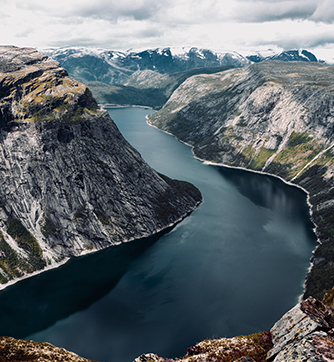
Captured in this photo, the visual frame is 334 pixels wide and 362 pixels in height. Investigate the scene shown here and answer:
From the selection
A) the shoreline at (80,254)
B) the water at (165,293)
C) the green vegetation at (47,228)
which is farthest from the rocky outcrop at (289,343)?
the green vegetation at (47,228)

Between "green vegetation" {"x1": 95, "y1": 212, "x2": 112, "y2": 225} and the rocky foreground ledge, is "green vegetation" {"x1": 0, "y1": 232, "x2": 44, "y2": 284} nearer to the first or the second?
"green vegetation" {"x1": 95, "y1": 212, "x2": 112, "y2": 225}

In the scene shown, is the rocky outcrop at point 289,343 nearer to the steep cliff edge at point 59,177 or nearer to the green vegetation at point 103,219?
the steep cliff edge at point 59,177

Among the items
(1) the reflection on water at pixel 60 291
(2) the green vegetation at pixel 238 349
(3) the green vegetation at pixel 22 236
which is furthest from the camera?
(3) the green vegetation at pixel 22 236

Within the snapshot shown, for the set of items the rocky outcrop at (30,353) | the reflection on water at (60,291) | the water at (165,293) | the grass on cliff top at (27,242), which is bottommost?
the reflection on water at (60,291)

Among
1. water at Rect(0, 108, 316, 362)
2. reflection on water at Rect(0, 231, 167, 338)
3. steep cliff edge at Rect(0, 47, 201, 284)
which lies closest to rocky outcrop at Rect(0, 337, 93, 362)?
water at Rect(0, 108, 316, 362)

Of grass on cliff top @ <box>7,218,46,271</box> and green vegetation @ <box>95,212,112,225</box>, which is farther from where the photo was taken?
green vegetation @ <box>95,212,112,225</box>

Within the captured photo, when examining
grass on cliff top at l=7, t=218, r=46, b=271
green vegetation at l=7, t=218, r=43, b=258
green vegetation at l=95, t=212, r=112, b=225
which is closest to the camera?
grass on cliff top at l=7, t=218, r=46, b=271
